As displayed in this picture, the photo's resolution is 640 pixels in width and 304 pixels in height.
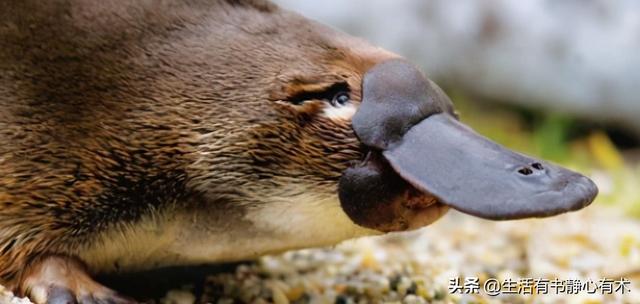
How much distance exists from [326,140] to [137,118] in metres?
0.38

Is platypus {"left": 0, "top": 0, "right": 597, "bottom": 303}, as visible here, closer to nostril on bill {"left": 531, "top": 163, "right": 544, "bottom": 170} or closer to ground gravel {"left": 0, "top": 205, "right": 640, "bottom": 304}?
nostril on bill {"left": 531, "top": 163, "right": 544, "bottom": 170}

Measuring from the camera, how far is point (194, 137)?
5.75ft

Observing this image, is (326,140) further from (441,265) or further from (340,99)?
(441,265)

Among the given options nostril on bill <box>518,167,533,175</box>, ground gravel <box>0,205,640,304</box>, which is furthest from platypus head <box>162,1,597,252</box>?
ground gravel <box>0,205,640,304</box>

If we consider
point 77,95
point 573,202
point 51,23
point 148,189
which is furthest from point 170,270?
point 573,202

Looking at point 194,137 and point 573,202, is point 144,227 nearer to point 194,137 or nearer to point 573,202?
point 194,137

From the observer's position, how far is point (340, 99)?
5.64 feet

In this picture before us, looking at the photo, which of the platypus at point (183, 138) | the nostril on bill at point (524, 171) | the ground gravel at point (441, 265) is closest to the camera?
the nostril on bill at point (524, 171)

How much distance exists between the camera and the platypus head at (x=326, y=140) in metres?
1.56

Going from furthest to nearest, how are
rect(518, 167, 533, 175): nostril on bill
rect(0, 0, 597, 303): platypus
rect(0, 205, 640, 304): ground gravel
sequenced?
1. rect(0, 205, 640, 304): ground gravel
2. rect(0, 0, 597, 303): platypus
3. rect(518, 167, 533, 175): nostril on bill

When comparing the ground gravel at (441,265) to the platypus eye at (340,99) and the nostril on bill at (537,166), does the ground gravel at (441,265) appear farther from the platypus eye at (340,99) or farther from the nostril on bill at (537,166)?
the nostril on bill at (537,166)

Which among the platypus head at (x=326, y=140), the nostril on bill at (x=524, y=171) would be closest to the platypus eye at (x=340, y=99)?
the platypus head at (x=326, y=140)

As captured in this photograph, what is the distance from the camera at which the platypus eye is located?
1711 mm

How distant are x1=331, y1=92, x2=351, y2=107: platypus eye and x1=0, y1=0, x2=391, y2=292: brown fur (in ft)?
0.08
